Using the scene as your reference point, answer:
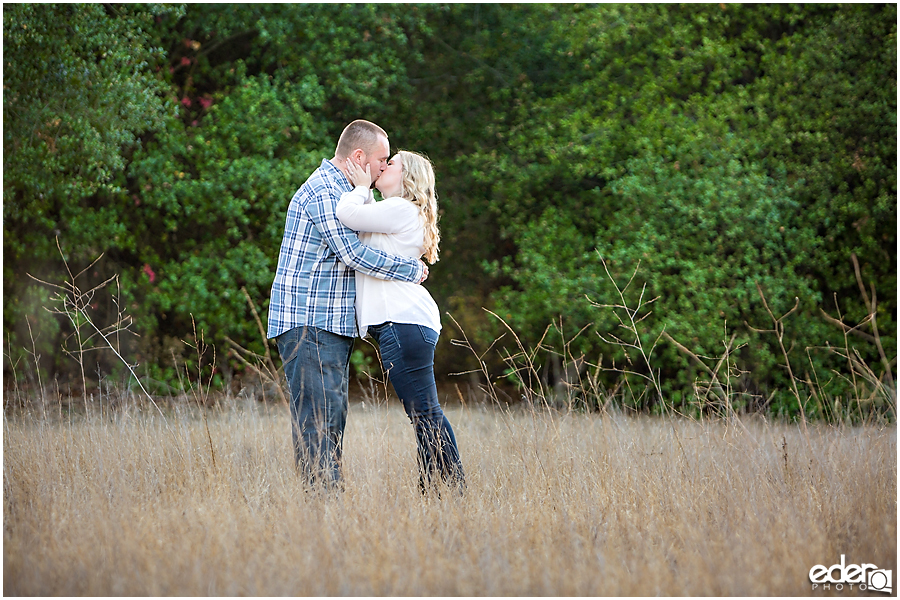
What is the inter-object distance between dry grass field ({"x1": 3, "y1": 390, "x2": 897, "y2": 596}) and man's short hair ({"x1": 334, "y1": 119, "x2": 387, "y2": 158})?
4.97 ft

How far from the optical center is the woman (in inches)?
128

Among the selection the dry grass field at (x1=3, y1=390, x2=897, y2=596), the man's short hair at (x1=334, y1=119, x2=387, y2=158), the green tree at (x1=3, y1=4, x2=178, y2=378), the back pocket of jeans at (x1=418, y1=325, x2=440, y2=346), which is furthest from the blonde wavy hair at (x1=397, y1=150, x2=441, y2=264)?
the green tree at (x1=3, y1=4, x2=178, y2=378)

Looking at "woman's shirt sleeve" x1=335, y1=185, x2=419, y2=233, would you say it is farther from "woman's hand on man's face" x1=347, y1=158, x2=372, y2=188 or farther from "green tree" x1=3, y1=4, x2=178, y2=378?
"green tree" x1=3, y1=4, x2=178, y2=378

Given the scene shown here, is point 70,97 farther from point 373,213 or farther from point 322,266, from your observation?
point 373,213

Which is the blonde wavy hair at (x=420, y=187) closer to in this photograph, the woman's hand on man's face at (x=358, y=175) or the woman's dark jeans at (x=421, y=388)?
the woman's hand on man's face at (x=358, y=175)

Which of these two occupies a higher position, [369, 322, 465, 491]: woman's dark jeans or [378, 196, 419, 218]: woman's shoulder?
[378, 196, 419, 218]: woman's shoulder

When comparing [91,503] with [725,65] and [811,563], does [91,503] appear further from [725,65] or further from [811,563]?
[725,65]

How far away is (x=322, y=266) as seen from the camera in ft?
11.0

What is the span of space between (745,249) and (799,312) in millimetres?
765

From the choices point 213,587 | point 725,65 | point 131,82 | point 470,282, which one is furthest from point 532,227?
point 213,587

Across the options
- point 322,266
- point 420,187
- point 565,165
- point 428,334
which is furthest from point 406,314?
point 565,165

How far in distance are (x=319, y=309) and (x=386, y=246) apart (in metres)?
0.40

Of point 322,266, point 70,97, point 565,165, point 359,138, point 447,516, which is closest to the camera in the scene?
point 447,516

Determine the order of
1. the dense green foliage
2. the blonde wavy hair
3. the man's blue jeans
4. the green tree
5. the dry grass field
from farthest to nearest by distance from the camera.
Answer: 1. the dense green foliage
2. the green tree
3. the blonde wavy hair
4. the man's blue jeans
5. the dry grass field
